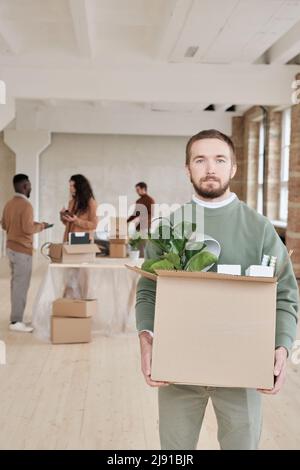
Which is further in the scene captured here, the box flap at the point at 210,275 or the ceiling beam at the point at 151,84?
the ceiling beam at the point at 151,84

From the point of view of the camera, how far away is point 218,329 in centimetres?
175

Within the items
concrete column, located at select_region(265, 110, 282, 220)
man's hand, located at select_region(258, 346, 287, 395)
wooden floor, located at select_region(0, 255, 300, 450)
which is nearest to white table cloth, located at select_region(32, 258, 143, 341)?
wooden floor, located at select_region(0, 255, 300, 450)

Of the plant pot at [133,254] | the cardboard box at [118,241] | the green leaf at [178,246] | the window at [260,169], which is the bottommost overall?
the plant pot at [133,254]

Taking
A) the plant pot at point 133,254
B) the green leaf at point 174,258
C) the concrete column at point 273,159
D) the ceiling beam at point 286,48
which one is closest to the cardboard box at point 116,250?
the plant pot at point 133,254

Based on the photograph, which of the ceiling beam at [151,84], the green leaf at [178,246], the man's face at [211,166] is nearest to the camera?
the green leaf at [178,246]

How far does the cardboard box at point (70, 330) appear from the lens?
606cm

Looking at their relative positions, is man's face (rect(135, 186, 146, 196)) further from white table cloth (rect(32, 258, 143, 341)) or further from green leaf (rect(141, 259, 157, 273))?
green leaf (rect(141, 259, 157, 273))

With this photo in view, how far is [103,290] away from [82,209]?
835 mm

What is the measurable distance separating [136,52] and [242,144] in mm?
7205

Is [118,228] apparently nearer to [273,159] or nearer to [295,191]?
[295,191]

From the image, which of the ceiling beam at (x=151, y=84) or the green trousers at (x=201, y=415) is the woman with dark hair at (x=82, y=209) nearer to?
the ceiling beam at (x=151, y=84)

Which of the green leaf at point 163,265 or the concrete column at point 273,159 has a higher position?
the concrete column at point 273,159

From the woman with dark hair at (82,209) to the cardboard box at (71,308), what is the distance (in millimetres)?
848
